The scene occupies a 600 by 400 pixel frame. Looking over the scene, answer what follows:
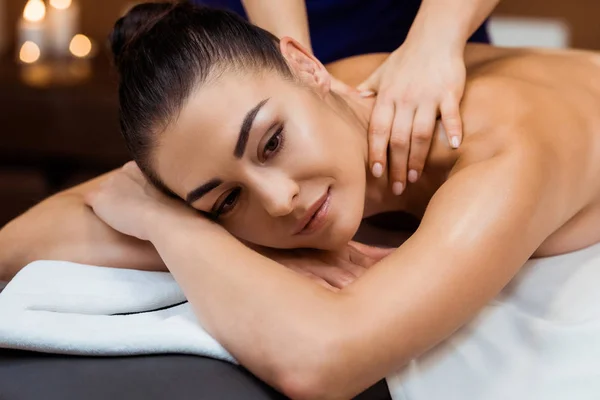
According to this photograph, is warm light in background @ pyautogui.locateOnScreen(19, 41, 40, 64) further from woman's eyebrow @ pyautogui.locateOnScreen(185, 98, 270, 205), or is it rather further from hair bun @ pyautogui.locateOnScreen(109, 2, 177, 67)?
woman's eyebrow @ pyautogui.locateOnScreen(185, 98, 270, 205)

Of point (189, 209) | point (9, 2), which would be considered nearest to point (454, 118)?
point (189, 209)

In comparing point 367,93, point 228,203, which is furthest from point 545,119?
point 228,203

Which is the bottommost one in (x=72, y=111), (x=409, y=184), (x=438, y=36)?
(x=72, y=111)

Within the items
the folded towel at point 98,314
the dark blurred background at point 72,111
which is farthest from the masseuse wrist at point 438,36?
the dark blurred background at point 72,111

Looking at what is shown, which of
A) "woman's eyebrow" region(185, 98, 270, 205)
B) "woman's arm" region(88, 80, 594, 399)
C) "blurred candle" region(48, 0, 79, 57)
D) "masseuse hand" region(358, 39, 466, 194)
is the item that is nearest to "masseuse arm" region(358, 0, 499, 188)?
"masseuse hand" region(358, 39, 466, 194)

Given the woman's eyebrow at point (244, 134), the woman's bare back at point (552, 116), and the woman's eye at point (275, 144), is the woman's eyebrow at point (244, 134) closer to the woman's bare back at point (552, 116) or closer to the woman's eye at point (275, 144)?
the woman's eye at point (275, 144)

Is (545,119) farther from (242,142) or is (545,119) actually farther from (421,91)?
(242,142)

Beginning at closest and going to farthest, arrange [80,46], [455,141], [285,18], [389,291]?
[389,291], [455,141], [285,18], [80,46]

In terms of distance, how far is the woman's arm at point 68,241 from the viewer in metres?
1.29

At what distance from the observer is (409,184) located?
4.35 feet

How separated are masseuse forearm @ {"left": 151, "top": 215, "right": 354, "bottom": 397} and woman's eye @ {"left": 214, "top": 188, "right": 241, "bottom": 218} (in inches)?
3.0

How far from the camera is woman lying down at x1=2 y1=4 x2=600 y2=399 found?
37.2 inches

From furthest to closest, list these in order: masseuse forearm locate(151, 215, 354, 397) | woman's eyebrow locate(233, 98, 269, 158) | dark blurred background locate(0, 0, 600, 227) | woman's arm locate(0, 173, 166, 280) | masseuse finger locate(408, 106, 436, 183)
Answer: dark blurred background locate(0, 0, 600, 227) < woman's arm locate(0, 173, 166, 280) < masseuse finger locate(408, 106, 436, 183) < woman's eyebrow locate(233, 98, 269, 158) < masseuse forearm locate(151, 215, 354, 397)

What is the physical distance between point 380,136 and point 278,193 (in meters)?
0.23
